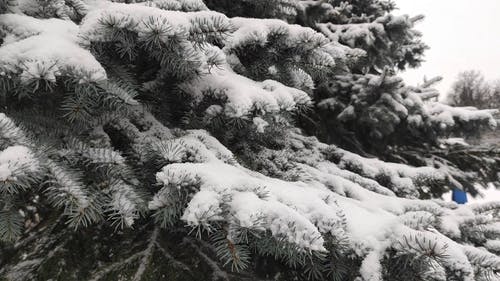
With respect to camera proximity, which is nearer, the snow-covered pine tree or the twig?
the snow-covered pine tree

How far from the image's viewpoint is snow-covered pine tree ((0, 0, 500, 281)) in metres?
1.09

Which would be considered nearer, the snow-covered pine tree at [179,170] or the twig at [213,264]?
the snow-covered pine tree at [179,170]

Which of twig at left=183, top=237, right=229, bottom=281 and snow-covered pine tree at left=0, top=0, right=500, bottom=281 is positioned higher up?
snow-covered pine tree at left=0, top=0, right=500, bottom=281

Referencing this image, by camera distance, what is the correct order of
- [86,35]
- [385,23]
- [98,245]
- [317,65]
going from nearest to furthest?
[86,35]
[98,245]
[317,65]
[385,23]

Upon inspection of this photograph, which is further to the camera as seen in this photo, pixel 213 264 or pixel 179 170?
pixel 213 264

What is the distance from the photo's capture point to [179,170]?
111 cm

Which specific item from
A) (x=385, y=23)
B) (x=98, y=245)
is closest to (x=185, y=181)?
(x=98, y=245)

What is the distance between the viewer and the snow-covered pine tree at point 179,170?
1087mm

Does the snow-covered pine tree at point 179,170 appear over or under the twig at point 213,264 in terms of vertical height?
over

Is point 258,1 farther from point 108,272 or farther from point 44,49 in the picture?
point 108,272

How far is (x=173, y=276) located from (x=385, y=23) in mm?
2823

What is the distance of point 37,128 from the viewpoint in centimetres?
136

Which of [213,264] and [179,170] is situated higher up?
[179,170]

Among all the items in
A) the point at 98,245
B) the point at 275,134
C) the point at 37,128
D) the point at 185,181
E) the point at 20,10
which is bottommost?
the point at 98,245
